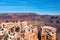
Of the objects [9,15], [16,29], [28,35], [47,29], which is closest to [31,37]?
[28,35]

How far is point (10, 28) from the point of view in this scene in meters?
10.1

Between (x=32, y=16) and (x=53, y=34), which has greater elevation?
(x=53, y=34)

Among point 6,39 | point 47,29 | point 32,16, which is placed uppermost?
point 47,29

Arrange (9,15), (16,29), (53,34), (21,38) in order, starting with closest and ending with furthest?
(53,34)
(21,38)
(16,29)
(9,15)

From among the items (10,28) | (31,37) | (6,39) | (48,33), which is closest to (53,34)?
(48,33)

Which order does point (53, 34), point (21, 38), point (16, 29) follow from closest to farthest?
point (53, 34)
point (21, 38)
point (16, 29)

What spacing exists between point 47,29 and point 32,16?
47.7 metres

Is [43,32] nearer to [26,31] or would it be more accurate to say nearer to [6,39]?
[26,31]

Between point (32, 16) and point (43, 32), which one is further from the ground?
point (43, 32)

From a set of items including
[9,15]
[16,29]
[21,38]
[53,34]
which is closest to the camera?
[53,34]

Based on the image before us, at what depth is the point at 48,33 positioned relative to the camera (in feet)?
26.1

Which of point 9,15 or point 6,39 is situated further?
point 9,15

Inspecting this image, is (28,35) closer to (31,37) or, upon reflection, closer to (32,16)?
(31,37)

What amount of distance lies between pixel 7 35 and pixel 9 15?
45852mm
